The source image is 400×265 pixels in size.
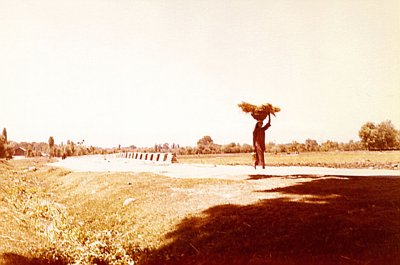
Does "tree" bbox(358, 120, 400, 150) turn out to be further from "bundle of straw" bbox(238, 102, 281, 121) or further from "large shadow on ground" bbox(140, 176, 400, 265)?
"large shadow on ground" bbox(140, 176, 400, 265)

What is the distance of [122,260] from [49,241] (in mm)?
2799

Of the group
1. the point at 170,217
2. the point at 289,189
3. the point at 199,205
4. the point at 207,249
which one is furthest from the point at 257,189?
the point at 207,249

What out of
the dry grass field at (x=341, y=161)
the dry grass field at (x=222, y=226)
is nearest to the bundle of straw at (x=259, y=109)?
the dry grass field at (x=222, y=226)

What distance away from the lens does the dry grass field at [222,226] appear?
6797mm

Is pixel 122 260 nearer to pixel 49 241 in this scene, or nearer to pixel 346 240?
pixel 49 241

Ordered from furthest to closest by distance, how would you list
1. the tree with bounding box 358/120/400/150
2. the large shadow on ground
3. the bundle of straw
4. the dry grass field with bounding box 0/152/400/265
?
the tree with bounding box 358/120/400/150 < the bundle of straw < the dry grass field with bounding box 0/152/400/265 < the large shadow on ground

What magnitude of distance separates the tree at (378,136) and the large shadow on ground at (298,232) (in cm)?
6003

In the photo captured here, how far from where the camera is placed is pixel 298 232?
741cm

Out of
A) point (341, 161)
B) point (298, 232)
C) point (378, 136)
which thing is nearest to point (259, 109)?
point (298, 232)

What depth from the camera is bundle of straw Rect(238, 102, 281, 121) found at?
18.5 meters

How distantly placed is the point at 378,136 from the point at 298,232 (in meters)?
66.6

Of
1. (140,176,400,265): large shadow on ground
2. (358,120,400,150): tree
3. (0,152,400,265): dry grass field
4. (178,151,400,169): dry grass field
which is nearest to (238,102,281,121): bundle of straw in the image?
(0,152,400,265): dry grass field

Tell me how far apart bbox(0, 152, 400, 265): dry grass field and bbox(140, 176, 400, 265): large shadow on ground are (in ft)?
0.06

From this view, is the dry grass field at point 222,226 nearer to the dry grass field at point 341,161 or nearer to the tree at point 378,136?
the dry grass field at point 341,161
